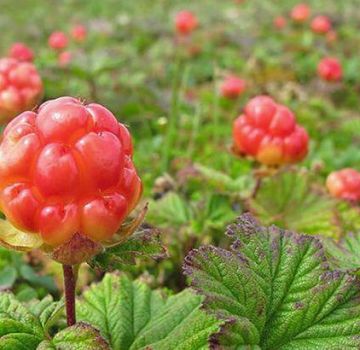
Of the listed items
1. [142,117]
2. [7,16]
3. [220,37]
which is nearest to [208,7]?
[7,16]

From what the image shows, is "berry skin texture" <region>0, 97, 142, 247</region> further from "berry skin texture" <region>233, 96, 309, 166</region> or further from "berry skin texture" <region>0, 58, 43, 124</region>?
"berry skin texture" <region>0, 58, 43, 124</region>

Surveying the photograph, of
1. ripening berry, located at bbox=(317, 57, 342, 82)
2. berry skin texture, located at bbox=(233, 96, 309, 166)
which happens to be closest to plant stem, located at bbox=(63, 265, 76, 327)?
berry skin texture, located at bbox=(233, 96, 309, 166)

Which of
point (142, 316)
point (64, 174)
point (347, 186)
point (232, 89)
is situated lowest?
point (232, 89)

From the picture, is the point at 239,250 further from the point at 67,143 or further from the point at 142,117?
the point at 142,117

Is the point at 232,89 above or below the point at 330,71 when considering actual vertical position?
above

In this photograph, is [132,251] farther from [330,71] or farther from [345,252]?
[330,71]

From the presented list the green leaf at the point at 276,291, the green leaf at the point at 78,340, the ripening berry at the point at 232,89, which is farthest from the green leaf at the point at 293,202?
the ripening berry at the point at 232,89

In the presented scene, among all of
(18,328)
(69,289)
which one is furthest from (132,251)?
(18,328)
